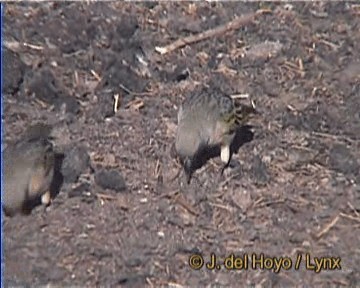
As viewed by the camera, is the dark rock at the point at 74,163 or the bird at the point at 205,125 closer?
the bird at the point at 205,125

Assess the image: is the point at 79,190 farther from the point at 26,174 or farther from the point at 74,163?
the point at 26,174

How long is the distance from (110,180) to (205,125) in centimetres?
84

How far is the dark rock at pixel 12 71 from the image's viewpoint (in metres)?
9.95

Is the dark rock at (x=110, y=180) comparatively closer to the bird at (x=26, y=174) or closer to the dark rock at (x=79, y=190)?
the dark rock at (x=79, y=190)

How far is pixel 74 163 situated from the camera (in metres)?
9.14

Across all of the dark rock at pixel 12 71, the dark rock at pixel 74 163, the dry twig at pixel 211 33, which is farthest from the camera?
the dry twig at pixel 211 33

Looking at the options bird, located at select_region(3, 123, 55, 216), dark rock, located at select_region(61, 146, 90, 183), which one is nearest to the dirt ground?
dark rock, located at select_region(61, 146, 90, 183)

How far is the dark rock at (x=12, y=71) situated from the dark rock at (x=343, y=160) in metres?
2.74

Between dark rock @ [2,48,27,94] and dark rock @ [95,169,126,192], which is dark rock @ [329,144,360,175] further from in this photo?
dark rock @ [2,48,27,94]

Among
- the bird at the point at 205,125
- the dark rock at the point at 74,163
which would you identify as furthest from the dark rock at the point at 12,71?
the bird at the point at 205,125

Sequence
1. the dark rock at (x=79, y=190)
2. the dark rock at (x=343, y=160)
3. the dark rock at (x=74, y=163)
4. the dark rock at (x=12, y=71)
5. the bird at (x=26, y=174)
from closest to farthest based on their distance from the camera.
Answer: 1. the bird at (x=26, y=174)
2. the dark rock at (x=79, y=190)
3. the dark rock at (x=74, y=163)
4. the dark rock at (x=343, y=160)
5. the dark rock at (x=12, y=71)

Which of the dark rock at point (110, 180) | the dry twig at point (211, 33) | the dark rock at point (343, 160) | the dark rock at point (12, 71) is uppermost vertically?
the dry twig at point (211, 33)

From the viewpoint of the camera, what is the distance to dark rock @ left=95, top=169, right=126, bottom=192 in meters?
8.95

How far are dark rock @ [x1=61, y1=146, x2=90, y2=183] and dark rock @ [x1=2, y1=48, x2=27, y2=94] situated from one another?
1011mm
